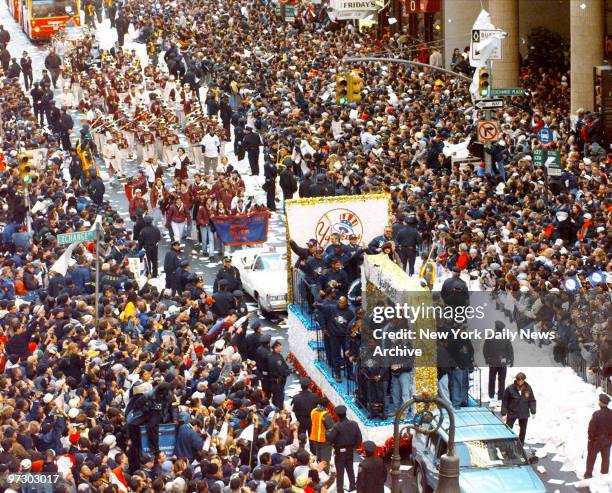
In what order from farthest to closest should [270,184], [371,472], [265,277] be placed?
[270,184], [265,277], [371,472]

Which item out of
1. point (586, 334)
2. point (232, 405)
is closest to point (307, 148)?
point (586, 334)

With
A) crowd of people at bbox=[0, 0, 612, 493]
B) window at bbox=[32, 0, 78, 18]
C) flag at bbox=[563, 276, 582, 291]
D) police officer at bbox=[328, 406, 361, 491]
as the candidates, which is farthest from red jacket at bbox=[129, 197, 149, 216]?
window at bbox=[32, 0, 78, 18]

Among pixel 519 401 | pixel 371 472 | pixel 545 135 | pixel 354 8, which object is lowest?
pixel 371 472

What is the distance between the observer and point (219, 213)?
36.2m

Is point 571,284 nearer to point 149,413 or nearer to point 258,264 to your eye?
point 258,264

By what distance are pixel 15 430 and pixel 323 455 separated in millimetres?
4998

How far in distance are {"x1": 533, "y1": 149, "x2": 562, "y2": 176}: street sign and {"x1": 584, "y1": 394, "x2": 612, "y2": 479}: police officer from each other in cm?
1153

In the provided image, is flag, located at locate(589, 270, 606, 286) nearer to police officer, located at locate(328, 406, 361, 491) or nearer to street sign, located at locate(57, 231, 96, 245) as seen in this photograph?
police officer, located at locate(328, 406, 361, 491)

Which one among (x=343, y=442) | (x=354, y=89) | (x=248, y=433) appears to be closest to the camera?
(x=248, y=433)

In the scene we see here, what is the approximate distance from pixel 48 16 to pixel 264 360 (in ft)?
127

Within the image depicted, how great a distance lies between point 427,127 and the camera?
4019 cm

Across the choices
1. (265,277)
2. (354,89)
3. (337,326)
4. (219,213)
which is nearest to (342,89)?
(354,89)

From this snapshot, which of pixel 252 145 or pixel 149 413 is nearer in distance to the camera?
pixel 149 413

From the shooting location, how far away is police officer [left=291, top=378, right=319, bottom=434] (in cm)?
2358
